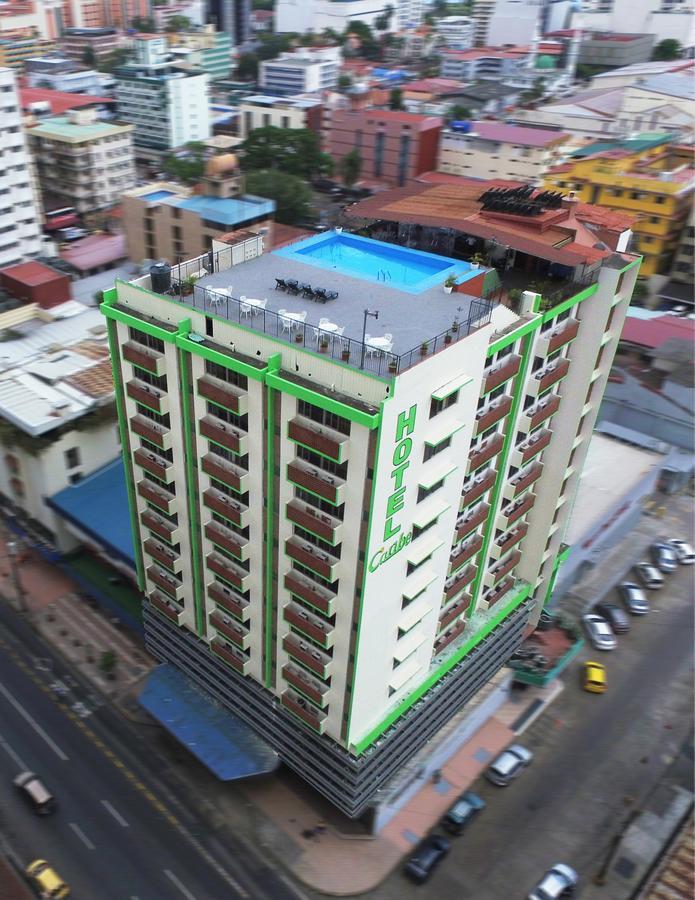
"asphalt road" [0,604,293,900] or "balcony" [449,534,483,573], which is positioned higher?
"balcony" [449,534,483,573]

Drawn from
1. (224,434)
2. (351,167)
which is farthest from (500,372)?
(351,167)

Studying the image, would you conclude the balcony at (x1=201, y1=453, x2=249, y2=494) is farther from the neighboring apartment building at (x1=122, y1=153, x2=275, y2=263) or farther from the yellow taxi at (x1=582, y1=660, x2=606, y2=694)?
the neighboring apartment building at (x1=122, y1=153, x2=275, y2=263)

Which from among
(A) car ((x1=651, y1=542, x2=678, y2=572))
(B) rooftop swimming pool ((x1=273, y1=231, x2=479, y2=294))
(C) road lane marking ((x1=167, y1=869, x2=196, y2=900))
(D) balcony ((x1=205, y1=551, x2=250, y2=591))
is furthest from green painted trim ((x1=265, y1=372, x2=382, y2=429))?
(A) car ((x1=651, y1=542, x2=678, y2=572))

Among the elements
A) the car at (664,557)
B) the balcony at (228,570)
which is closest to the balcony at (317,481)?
the balcony at (228,570)

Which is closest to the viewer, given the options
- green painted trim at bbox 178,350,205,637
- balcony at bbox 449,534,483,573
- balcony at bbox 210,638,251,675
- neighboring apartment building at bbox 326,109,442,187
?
green painted trim at bbox 178,350,205,637

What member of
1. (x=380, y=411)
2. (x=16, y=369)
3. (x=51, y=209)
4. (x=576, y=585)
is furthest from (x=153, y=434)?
(x=51, y=209)

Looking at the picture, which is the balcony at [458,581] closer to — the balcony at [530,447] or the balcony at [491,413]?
the balcony at [530,447]
